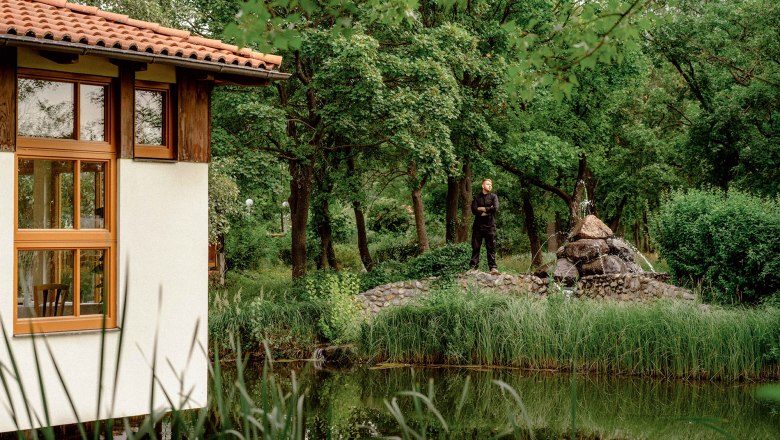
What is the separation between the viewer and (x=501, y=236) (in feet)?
111

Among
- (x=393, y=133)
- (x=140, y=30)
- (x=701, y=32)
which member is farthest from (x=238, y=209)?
(x=701, y=32)

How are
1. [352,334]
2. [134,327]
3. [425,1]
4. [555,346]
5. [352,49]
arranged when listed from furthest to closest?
[425,1], [352,49], [352,334], [555,346], [134,327]

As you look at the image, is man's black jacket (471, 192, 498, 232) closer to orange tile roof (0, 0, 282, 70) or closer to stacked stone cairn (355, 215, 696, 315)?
stacked stone cairn (355, 215, 696, 315)

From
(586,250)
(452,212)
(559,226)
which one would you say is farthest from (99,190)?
(559,226)

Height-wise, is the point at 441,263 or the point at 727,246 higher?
the point at 727,246

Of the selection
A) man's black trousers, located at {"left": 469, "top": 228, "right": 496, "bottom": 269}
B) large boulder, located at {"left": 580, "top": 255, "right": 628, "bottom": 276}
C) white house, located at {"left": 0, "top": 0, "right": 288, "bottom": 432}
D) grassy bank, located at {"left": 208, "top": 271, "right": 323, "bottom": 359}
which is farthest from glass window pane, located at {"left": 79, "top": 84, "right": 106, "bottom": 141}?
large boulder, located at {"left": 580, "top": 255, "right": 628, "bottom": 276}

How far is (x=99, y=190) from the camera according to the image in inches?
389

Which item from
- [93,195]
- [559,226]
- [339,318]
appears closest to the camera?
[93,195]

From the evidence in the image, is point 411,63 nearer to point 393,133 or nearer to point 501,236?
point 393,133

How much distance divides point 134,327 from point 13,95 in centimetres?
286

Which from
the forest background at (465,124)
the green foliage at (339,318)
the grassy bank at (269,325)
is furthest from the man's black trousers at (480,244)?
the grassy bank at (269,325)

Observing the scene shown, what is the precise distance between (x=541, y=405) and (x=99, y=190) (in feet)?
22.2

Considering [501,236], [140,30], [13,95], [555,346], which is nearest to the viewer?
[13,95]

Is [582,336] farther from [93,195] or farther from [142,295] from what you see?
[93,195]
